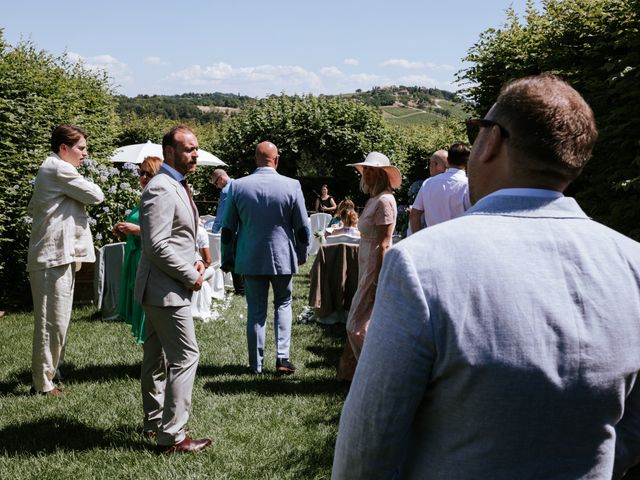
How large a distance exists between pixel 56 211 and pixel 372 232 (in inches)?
102

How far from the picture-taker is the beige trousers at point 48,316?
5.10 m

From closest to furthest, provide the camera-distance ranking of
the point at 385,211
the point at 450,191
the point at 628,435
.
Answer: the point at 628,435 < the point at 385,211 < the point at 450,191

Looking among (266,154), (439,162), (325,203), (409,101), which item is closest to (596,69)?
(439,162)

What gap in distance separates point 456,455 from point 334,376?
4.76 meters

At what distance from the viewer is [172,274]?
12.7 feet

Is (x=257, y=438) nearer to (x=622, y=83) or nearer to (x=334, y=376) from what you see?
(x=334, y=376)

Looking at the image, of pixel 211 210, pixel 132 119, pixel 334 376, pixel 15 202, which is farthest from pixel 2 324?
pixel 132 119

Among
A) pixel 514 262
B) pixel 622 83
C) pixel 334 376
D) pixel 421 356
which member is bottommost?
pixel 334 376

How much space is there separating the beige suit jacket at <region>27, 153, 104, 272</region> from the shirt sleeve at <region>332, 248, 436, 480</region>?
4380 mm

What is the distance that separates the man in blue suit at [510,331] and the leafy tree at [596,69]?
3020 mm

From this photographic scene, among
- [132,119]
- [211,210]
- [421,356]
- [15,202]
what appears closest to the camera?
[421,356]

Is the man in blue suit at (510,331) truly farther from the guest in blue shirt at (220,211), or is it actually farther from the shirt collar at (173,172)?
the guest in blue shirt at (220,211)

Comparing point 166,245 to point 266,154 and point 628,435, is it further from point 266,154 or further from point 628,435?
point 628,435

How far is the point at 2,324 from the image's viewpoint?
7.66 metres
